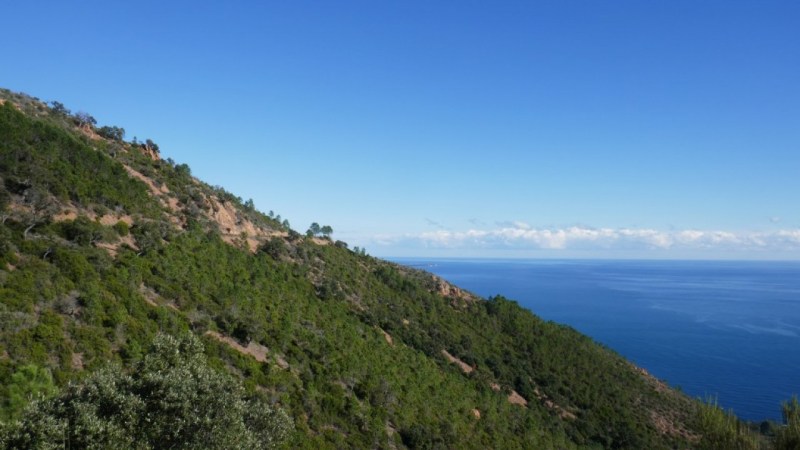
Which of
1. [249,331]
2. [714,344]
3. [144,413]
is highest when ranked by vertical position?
[144,413]

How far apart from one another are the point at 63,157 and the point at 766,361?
137958mm

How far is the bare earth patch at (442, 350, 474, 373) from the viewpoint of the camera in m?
51.0

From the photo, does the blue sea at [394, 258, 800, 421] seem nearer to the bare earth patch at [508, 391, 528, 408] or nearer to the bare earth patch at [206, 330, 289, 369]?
the bare earth patch at [508, 391, 528, 408]

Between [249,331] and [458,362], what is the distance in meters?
27.7

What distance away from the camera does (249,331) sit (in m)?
32.2

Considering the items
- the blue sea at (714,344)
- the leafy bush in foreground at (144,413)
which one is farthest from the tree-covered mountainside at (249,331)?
the blue sea at (714,344)

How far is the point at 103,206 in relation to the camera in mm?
35938

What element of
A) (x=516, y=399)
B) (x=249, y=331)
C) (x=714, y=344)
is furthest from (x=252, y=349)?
(x=714, y=344)

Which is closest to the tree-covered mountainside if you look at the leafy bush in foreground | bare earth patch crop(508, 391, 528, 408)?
the leafy bush in foreground

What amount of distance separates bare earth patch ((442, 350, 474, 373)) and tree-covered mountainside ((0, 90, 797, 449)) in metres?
0.27

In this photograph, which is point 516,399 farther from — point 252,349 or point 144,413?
point 144,413

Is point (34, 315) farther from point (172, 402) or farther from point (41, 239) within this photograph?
point (172, 402)

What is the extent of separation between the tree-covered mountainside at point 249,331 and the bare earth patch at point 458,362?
27 cm

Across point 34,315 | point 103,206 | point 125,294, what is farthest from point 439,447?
point 103,206
